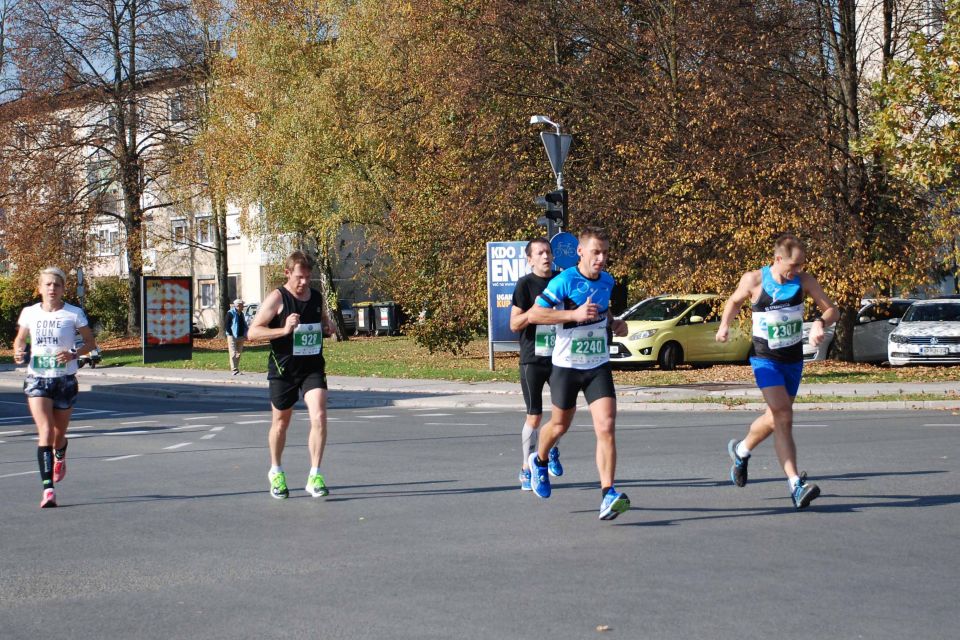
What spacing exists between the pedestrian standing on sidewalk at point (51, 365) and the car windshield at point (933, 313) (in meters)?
20.2

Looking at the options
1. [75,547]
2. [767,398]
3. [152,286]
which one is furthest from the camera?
[152,286]

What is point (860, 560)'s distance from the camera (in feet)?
22.2

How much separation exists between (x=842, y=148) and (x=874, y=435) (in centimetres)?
1316

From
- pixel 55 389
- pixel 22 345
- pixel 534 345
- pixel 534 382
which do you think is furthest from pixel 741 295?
pixel 22 345

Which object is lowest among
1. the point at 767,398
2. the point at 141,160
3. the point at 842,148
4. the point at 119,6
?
the point at 767,398

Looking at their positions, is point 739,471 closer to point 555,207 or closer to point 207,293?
point 555,207

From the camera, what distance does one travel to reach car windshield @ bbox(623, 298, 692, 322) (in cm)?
2703

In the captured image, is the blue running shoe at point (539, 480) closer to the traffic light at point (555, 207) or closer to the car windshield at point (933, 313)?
the traffic light at point (555, 207)

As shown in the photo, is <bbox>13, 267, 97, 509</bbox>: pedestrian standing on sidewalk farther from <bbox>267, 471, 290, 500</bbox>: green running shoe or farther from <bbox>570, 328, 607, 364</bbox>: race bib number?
<bbox>570, 328, 607, 364</bbox>: race bib number

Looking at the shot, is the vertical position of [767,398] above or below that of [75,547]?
above

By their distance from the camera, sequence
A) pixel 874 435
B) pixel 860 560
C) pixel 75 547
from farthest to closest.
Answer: pixel 874 435 < pixel 75 547 < pixel 860 560

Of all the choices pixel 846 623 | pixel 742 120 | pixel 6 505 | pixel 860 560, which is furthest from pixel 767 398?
pixel 742 120

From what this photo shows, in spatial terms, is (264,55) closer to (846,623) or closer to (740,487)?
(740,487)

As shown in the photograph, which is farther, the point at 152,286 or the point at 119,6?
the point at 119,6
